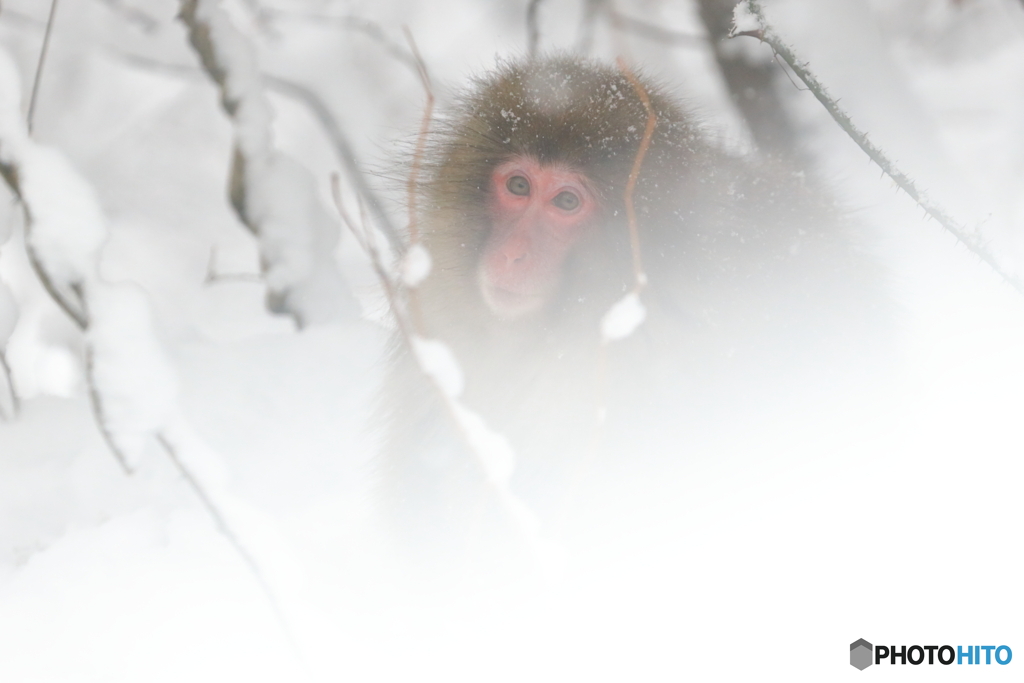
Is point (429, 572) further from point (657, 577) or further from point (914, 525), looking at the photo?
point (914, 525)

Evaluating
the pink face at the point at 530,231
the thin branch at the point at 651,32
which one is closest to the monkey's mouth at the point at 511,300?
the pink face at the point at 530,231

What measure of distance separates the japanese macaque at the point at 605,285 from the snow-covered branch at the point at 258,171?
0.99 ft

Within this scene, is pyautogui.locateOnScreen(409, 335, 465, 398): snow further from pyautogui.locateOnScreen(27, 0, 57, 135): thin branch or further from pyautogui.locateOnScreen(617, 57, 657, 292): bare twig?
pyautogui.locateOnScreen(27, 0, 57, 135): thin branch

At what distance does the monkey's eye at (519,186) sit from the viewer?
1.64 metres

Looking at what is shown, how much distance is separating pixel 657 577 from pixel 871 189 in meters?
1.16

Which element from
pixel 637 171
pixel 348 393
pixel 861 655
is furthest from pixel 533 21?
pixel 861 655

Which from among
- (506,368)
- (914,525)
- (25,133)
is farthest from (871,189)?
(25,133)

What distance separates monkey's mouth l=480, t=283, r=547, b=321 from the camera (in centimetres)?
156

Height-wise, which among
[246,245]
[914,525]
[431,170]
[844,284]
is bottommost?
[914,525]

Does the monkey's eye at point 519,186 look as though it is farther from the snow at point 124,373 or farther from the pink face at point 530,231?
the snow at point 124,373

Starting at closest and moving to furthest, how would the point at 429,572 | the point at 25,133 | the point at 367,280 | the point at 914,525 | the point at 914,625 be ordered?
1. the point at 914,625
2. the point at 914,525
3. the point at 25,133
4. the point at 429,572
5. the point at 367,280

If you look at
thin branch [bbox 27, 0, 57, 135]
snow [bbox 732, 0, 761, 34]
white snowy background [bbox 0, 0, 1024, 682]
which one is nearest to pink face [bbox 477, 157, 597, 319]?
white snowy background [bbox 0, 0, 1024, 682]

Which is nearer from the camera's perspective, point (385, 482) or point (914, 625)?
point (914, 625)

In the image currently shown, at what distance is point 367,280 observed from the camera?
1843 millimetres
